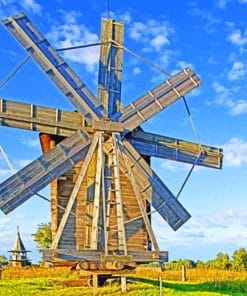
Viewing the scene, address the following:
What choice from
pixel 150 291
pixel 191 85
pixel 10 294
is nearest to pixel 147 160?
pixel 191 85

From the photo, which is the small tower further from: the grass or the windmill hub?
the windmill hub

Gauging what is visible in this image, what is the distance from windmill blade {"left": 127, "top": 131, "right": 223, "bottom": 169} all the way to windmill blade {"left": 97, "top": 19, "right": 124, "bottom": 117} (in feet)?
3.31

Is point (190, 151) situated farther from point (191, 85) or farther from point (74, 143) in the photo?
point (74, 143)

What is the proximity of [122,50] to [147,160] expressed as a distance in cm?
290

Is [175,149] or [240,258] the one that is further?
[240,258]

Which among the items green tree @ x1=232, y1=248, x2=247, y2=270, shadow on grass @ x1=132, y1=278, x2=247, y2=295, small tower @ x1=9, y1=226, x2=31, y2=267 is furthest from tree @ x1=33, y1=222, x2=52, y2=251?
shadow on grass @ x1=132, y1=278, x2=247, y2=295

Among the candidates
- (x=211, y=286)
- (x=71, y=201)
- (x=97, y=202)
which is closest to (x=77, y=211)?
(x=97, y=202)

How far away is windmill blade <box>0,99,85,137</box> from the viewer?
1291cm

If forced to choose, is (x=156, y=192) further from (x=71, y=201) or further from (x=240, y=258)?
(x=240, y=258)

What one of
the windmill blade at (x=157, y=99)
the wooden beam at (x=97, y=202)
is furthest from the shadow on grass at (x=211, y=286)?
the windmill blade at (x=157, y=99)

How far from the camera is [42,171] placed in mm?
13094

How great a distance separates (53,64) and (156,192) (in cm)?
393

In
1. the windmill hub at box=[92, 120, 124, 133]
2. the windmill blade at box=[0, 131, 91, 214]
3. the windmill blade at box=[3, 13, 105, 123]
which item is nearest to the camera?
the windmill blade at box=[0, 131, 91, 214]

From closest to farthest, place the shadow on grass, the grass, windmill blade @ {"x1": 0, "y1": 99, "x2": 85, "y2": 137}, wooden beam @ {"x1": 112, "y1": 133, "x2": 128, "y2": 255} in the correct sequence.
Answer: windmill blade @ {"x1": 0, "y1": 99, "x2": 85, "y2": 137}, wooden beam @ {"x1": 112, "y1": 133, "x2": 128, "y2": 255}, the grass, the shadow on grass
